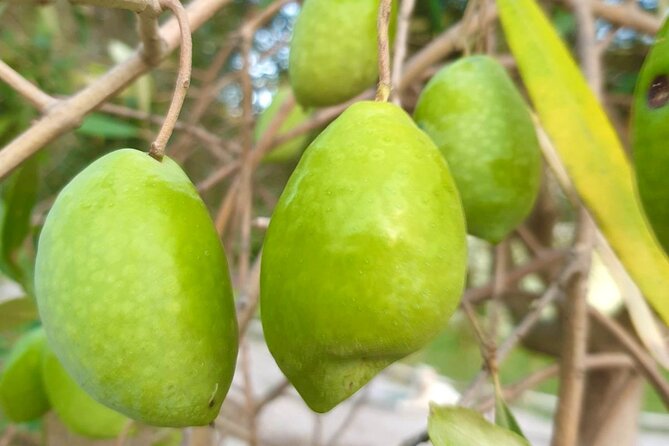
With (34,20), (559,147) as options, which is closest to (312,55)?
(559,147)

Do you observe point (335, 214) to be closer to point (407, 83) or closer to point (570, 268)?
point (570, 268)

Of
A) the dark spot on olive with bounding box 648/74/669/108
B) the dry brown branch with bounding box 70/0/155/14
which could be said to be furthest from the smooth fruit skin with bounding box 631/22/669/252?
the dry brown branch with bounding box 70/0/155/14

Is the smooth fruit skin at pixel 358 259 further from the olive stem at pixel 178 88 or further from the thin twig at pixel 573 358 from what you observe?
the thin twig at pixel 573 358

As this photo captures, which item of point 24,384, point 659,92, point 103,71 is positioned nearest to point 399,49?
point 659,92

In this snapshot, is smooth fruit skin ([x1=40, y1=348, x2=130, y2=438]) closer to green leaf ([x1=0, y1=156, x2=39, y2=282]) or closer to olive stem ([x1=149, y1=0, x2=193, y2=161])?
green leaf ([x1=0, y1=156, x2=39, y2=282])

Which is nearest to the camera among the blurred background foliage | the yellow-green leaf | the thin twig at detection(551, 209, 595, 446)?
the yellow-green leaf

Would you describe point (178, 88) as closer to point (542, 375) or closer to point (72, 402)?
point (72, 402)
